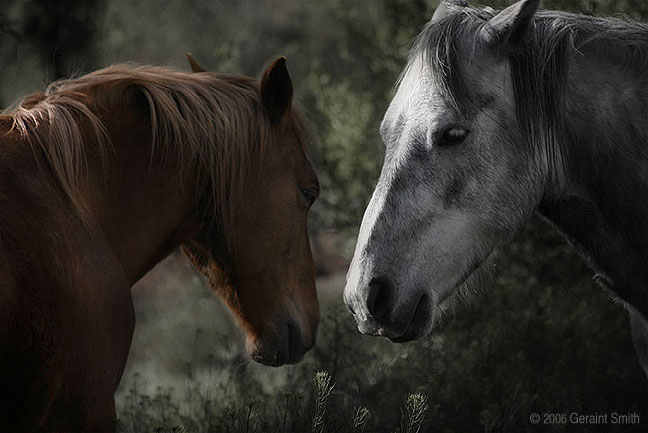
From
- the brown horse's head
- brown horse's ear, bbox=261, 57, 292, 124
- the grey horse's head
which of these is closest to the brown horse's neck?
the brown horse's head

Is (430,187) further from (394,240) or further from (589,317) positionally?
(589,317)

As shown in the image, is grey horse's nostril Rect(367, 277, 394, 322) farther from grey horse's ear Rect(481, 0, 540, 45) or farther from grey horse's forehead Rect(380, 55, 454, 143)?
grey horse's ear Rect(481, 0, 540, 45)

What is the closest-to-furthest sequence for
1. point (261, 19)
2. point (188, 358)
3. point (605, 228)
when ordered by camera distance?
1. point (605, 228)
2. point (188, 358)
3. point (261, 19)

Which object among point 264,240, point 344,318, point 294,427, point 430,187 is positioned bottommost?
point 344,318

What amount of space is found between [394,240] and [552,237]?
3.42 metres

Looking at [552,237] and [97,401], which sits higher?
[97,401]

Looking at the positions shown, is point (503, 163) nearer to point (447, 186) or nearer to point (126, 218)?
point (447, 186)

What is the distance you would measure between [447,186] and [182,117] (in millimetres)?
1121

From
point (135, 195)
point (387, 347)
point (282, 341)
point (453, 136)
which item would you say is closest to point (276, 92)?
point (135, 195)

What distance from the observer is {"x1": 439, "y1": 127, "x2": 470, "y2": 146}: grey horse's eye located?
3074 millimetres

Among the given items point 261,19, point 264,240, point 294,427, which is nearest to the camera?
point 264,240

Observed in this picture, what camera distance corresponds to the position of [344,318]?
6.16 meters

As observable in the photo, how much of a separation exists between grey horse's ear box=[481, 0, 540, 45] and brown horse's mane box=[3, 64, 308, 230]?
103 centimetres

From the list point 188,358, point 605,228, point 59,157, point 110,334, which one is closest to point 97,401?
point 110,334
